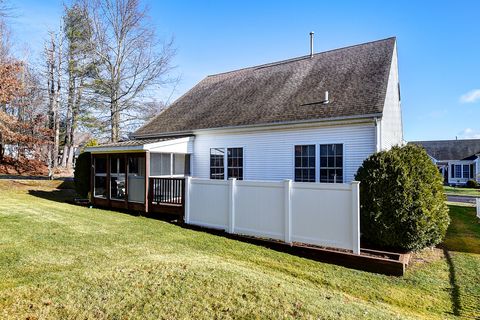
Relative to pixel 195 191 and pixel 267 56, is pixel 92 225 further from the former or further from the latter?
pixel 267 56

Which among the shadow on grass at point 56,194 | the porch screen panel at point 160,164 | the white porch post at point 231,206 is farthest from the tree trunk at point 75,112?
the white porch post at point 231,206

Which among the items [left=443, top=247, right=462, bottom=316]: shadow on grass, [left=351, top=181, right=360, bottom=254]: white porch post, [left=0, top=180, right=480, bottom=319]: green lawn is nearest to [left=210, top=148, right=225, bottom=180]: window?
[left=0, top=180, right=480, bottom=319]: green lawn

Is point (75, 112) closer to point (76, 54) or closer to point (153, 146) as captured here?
point (76, 54)

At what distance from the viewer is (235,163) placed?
41.0 ft

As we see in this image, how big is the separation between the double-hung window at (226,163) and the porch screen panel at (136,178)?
9.97ft

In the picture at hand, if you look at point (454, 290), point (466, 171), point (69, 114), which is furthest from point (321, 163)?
point (466, 171)

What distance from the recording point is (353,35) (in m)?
16.6

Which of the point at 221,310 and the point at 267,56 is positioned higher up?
the point at 267,56

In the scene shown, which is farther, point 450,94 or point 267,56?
point 450,94

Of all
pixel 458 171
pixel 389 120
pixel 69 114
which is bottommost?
pixel 458 171

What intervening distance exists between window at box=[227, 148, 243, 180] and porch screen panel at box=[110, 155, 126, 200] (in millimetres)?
4128

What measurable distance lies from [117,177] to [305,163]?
23.5 ft

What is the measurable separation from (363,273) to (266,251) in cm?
196

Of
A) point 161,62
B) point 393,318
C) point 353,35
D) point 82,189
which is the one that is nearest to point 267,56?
point 353,35
